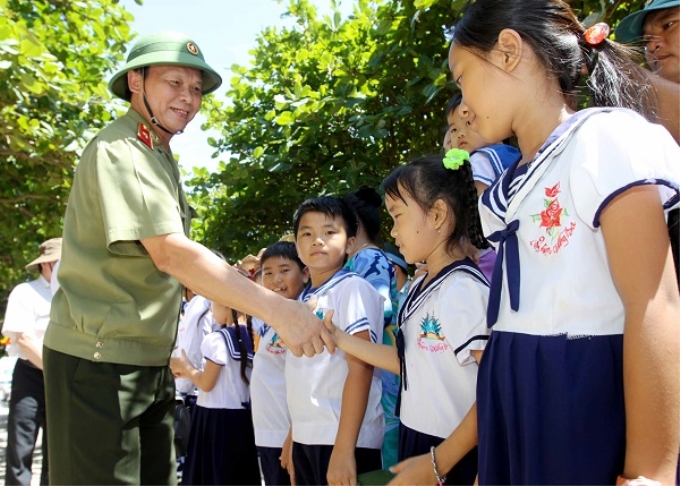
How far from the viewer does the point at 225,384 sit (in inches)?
180

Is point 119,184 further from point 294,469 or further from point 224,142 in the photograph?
point 224,142

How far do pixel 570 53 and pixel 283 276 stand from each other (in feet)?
10.2

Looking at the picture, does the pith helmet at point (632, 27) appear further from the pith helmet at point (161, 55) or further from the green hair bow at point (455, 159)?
the pith helmet at point (161, 55)

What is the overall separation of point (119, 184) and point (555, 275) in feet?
5.31

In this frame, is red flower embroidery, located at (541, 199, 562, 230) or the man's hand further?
the man's hand

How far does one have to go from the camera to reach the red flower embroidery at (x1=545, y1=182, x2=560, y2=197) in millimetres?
1366

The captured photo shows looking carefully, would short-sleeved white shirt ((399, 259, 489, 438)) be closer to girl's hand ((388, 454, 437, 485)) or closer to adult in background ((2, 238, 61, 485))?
girl's hand ((388, 454, 437, 485))

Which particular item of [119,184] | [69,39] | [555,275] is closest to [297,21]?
[69,39]

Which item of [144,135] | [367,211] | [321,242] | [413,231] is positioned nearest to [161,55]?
[144,135]

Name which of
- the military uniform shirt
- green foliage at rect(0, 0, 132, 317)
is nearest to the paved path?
green foliage at rect(0, 0, 132, 317)

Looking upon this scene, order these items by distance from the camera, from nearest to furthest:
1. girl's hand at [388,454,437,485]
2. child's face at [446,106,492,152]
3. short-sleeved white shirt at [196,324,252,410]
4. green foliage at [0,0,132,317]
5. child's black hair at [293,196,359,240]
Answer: girl's hand at [388,454,437,485], child's face at [446,106,492,152], child's black hair at [293,196,359,240], short-sleeved white shirt at [196,324,252,410], green foliage at [0,0,132,317]

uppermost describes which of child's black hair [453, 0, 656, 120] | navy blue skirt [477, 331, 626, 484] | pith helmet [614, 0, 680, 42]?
pith helmet [614, 0, 680, 42]

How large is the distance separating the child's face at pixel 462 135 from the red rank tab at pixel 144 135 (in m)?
1.31

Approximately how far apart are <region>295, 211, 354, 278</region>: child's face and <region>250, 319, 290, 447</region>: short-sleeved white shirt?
1.92 ft
